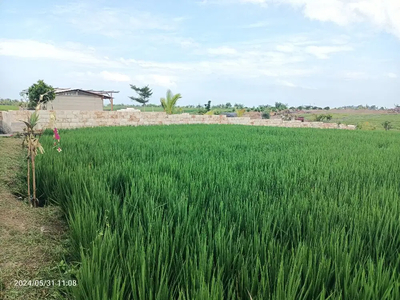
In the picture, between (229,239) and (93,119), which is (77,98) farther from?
(229,239)

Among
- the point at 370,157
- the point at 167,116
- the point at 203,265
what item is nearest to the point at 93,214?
the point at 203,265

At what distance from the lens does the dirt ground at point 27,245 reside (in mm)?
1400

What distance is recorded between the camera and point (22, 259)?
1694 mm

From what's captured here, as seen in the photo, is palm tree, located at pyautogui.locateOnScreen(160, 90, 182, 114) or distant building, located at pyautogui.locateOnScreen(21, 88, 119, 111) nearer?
palm tree, located at pyautogui.locateOnScreen(160, 90, 182, 114)

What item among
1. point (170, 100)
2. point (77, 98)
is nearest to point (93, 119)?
point (170, 100)

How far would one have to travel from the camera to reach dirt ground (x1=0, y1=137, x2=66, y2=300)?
1.40 m

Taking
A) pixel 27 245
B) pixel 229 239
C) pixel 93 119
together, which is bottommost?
pixel 27 245

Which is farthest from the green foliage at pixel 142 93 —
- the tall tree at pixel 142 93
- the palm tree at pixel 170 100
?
the palm tree at pixel 170 100

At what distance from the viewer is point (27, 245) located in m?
1.88

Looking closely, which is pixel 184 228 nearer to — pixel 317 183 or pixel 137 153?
pixel 317 183

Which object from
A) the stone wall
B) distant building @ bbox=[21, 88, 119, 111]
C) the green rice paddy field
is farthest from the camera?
distant building @ bbox=[21, 88, 119, 111]

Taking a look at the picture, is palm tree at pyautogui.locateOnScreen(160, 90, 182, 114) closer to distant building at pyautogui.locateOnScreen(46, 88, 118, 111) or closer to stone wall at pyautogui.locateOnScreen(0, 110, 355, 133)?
stone wall at pyautogui.locateOnScreen(0, 110, 355, 133)

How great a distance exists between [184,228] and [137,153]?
2833 mm

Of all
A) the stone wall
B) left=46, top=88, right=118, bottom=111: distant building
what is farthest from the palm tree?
left=46, top=88, right=118, bottom=111: distant building
